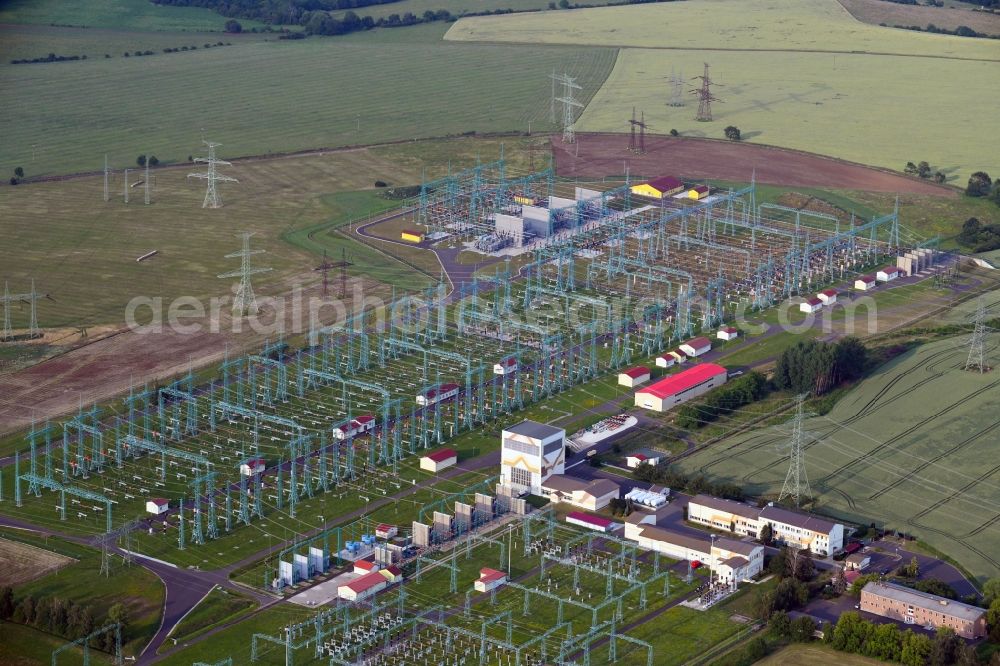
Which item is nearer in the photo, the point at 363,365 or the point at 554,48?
the point at 363,365

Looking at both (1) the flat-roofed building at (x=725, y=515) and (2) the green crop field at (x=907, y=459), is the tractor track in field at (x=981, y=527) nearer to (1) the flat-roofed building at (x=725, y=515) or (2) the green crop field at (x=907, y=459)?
(2) the green crop field at (x=907, y=459)

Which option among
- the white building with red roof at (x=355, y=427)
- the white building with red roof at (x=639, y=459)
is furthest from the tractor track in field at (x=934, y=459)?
the white building with red roof at (x=355, y=427)

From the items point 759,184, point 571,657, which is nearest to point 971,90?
point 759,184

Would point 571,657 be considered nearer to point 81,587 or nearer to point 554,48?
point 81,587

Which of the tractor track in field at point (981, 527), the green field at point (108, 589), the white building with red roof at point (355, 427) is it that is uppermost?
the white building with red roof at point (355, 427)

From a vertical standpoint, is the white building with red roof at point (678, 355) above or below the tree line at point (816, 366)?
below

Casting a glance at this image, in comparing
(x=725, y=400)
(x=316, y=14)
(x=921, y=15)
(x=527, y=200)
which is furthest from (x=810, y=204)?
(x=316, y=14)
